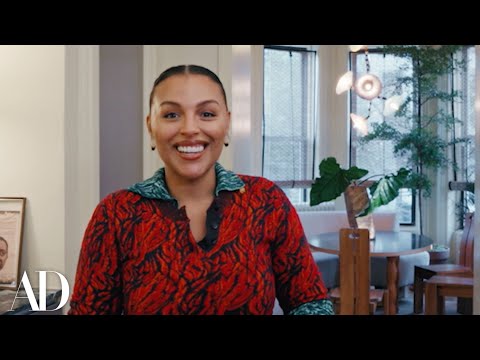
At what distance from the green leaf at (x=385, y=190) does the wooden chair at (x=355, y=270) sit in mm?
767

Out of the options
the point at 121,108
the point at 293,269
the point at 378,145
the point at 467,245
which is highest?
the point at 378,145

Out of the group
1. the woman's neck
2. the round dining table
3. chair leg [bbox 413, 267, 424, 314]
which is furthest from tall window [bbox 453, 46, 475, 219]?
the woman's neck

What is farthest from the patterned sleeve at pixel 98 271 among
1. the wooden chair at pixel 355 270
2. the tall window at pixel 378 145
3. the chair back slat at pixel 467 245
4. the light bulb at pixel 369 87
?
the tall window at pixel 378 145

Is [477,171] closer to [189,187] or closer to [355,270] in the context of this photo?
[189,187]

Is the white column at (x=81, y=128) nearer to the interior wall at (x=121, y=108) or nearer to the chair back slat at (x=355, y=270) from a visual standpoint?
the interior wall at (x=121, y=108)

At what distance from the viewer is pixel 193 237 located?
3.70 feet

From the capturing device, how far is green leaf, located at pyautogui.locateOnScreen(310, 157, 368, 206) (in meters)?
2.77

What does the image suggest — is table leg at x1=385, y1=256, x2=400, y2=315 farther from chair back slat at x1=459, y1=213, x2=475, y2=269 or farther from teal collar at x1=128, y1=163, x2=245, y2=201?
teal collar at x1=128, y1=163, x2=245, y2=201

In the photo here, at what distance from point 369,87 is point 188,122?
2.71m

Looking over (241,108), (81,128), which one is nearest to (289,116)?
(241,108)

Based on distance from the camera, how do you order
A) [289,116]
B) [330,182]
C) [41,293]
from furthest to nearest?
[289,116] → [330,182] → [41,293]

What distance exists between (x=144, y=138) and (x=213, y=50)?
314mm
